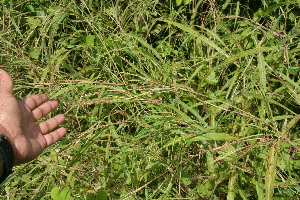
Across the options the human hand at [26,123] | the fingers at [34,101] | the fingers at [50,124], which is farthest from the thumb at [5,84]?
the fingers at [50,124]

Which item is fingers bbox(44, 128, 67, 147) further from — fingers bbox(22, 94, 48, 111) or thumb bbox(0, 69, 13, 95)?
thumb bbox(0, 69, 13, 95)

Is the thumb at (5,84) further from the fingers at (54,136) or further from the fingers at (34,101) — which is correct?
the fingers at (54,136)

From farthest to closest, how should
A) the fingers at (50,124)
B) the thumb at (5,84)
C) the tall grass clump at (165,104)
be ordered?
the fingers at (50,124)
the thumb at (5,84)
the tall grass clump at (165,104)

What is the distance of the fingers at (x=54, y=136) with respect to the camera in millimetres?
1976

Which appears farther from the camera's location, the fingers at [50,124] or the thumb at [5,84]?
the fingers at [50,124]

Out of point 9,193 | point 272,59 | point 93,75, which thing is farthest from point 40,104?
point 272,59

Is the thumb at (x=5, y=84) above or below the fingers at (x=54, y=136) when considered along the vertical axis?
above

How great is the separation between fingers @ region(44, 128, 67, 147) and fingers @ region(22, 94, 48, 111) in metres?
0.19

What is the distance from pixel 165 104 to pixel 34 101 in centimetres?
75

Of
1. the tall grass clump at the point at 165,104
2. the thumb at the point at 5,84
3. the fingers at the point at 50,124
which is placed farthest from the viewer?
the fingers at the point at 50,124

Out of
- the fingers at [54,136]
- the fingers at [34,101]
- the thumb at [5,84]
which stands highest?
the thumb at [5,84]

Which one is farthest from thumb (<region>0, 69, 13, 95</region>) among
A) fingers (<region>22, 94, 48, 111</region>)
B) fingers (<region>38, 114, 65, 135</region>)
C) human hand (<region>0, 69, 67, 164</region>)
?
fingers (<region>38, 114, 65, 135</region>)

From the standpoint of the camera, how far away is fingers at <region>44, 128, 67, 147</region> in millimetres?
1976

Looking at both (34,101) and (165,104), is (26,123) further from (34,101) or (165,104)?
(165,104)
